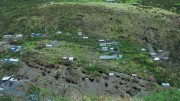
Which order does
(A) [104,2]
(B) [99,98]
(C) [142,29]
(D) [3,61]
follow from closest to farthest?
(B) [99,98], (D) [3,61], (C) [142,29], (A) [104,2]

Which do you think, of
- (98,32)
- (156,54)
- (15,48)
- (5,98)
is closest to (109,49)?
(98,32)

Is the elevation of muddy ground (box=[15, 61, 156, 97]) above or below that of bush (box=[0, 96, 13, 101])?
below

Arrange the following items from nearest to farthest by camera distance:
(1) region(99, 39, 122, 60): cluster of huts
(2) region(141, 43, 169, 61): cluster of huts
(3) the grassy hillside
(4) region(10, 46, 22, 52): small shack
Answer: (3) the grassy hillside, (1) region(99, 39, 122, 60): cluster of huts, (4) region(10, 46, 22, 52): small shack, (2) region(141, 43, 169, 61): cluster of huts

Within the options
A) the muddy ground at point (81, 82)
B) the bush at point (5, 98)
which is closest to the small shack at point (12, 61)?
the muddy ground at point (81, 82)

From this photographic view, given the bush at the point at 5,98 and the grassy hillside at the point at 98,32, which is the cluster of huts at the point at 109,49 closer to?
the grassy hillside at the point at 98,32

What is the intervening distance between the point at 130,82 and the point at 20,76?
18.5 m

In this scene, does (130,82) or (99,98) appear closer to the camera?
(99,98)

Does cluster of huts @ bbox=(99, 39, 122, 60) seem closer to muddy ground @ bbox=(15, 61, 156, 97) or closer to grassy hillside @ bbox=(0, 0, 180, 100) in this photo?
grassy hillside @ bbox=(0, 0, 180, 100)

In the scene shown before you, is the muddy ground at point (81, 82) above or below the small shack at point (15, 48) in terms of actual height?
below

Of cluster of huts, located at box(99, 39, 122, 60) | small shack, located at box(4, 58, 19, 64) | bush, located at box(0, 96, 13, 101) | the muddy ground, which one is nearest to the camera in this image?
bush, located at box(0, 96, 13, 101)

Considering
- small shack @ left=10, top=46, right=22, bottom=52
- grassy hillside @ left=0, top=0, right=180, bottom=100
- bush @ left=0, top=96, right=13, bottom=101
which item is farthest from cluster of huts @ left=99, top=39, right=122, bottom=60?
bush @ left=0, top=96, right=13, bottom=101

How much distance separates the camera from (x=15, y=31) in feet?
296

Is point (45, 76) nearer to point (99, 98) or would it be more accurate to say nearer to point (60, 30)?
point (99, 98)

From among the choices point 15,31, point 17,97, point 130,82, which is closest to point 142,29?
point 130,82
